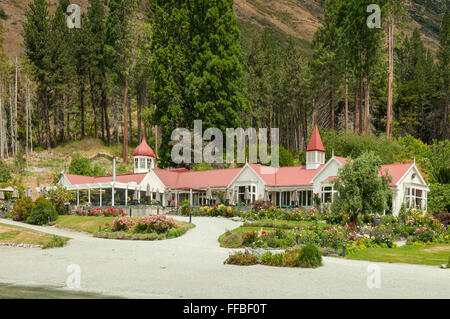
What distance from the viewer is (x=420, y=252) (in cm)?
2400

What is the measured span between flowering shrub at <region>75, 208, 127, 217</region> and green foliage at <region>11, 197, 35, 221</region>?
12.2 ft

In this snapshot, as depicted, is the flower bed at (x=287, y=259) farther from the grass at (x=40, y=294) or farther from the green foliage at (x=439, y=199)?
the green foliage at (x=439, y=199)

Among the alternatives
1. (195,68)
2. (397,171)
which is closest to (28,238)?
(397,171)

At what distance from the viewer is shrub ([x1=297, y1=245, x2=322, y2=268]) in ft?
64.3

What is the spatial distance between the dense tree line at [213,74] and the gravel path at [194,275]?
99.3 feet

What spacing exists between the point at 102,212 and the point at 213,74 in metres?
22.6

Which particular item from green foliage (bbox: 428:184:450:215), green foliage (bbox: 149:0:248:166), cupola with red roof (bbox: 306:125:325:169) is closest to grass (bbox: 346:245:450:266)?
green foliage (bbox: 428:184:450:215)

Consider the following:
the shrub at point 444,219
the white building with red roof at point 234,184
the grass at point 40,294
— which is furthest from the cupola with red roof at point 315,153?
the grass at point 40,294

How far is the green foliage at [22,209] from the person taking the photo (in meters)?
38.4

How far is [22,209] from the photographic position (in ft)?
127
